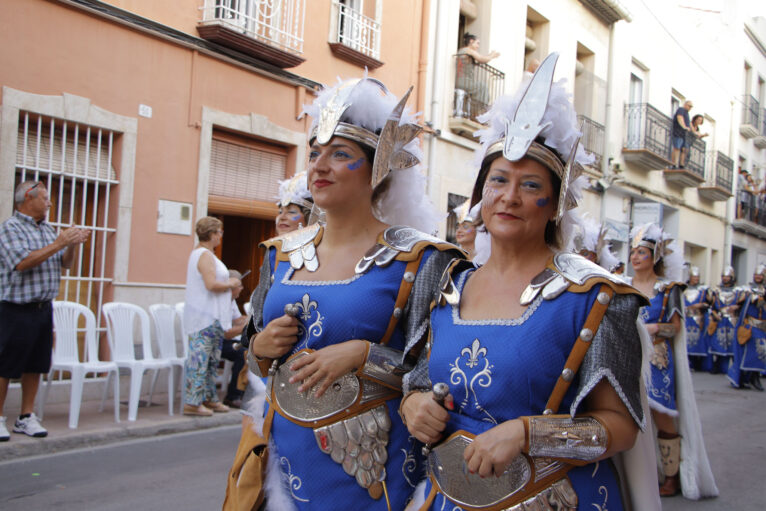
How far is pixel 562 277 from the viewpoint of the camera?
1799 millimetres

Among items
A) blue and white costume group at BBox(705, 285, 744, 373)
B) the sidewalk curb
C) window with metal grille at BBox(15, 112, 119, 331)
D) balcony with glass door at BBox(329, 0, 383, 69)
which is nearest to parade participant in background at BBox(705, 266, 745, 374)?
blue and white costume group at BBox(705, 285, 744, 373)

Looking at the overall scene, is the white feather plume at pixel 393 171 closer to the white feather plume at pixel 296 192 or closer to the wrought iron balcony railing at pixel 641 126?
the white feather plume at pixel 296 192

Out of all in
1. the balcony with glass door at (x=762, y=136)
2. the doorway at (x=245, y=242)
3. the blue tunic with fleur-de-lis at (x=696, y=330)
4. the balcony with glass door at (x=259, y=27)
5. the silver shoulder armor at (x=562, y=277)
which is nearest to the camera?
the silver shoulder armor at (x=562, y=277)

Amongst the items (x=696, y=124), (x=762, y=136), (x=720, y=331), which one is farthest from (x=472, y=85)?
(x=762, y=136)

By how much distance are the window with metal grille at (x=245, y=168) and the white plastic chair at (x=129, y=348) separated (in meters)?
2.66

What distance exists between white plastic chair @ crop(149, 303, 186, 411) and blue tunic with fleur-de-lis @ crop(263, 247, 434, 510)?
5.64 meters

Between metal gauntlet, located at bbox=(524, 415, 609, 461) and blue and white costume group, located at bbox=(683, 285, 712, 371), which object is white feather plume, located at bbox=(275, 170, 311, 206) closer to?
metal gauntlet, located at bbox=(524, 415, 609, 461)

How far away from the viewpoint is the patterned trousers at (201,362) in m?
7.15

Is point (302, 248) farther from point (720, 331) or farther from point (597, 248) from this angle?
point (720, 331)

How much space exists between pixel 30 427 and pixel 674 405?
516 cm

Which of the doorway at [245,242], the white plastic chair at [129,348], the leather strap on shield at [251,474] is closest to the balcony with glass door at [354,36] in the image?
the doorway at [245,242]

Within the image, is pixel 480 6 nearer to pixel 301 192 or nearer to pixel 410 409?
pixel 301 192

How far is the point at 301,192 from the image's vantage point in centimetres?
427

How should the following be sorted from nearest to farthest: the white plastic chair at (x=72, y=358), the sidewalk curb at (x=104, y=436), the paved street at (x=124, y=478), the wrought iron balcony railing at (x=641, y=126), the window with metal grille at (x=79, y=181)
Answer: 1. the paved street at (x=124, y=478)
2. the sidewalk curb at (x=104, y=436)
3. the white plastic chair at (x=72, y=358)
4. the window with metal grille at (x=79, y=181)
5. the wrought iron balcony railing at (x=641, y=126)
